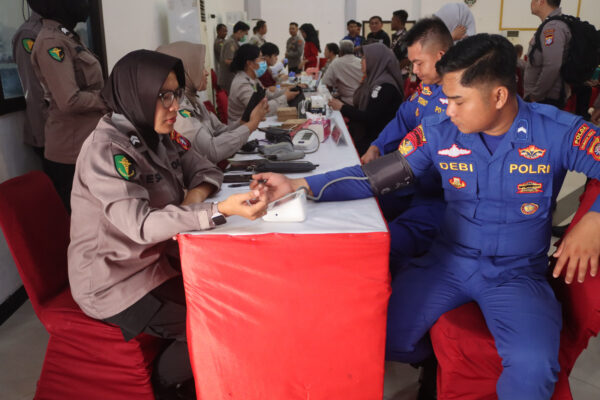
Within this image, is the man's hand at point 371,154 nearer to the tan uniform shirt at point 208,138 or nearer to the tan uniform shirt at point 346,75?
the tan uniform shirt at point 208,138

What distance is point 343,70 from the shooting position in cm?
439

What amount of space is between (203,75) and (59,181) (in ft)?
3.02

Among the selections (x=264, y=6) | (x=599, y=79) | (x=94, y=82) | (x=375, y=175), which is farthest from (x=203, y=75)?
(x=264, y=6)

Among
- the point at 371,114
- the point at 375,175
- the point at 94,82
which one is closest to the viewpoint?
the point at 375,175

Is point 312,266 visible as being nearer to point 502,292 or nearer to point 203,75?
point 502,292

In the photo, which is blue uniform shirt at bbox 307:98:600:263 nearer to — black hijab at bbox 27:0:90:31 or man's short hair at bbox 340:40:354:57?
black hijab at bbox 27:0:90:31

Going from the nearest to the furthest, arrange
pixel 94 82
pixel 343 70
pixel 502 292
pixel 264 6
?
pixel 502 292 < pixel 94 82 < pixel 343 70 < pixel 264 6

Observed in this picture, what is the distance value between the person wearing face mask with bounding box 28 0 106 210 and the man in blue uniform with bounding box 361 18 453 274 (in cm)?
141

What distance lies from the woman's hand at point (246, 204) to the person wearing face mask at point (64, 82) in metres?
1.38

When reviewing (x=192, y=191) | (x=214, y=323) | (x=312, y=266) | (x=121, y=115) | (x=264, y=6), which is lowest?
(x=214, y=323)

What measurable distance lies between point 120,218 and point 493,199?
3.51 feet

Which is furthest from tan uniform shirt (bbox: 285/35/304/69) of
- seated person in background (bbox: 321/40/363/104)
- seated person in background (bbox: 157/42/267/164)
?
seated person in background (bbox: 157/42/267/164)

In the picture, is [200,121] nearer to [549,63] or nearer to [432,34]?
[432,34]

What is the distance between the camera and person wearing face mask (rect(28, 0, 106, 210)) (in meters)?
2.09
